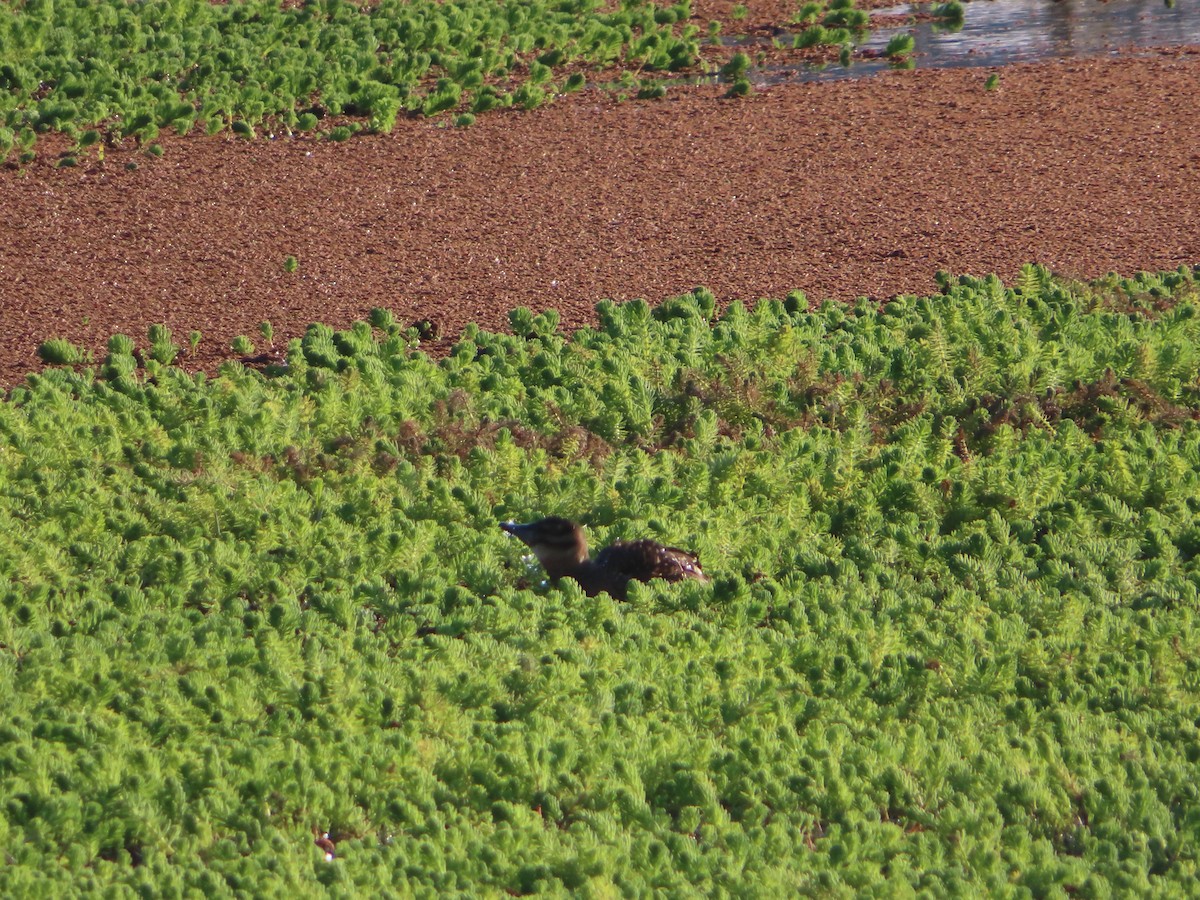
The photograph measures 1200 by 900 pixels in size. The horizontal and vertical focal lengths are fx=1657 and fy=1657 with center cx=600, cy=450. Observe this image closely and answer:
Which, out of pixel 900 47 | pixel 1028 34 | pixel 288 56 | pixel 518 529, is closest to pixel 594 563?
pixel 518 529

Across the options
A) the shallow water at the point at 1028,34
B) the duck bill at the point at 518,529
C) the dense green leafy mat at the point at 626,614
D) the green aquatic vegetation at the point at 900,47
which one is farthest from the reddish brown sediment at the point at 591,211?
the duck bill at the point at 518,529

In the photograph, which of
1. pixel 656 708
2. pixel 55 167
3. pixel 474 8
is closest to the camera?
pixel 656 708

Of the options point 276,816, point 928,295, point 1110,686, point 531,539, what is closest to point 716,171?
point 928,295

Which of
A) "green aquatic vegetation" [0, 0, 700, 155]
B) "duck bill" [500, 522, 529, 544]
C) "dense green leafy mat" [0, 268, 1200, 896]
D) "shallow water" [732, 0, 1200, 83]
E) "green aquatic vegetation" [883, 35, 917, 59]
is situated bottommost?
"dense green leafy mat" [0, 268, 1200, 896]

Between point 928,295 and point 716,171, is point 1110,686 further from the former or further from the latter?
point 716,171

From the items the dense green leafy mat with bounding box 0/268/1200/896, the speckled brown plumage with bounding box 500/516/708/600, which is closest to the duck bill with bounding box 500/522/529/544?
the speckled brown plumage with bounding box 500/516/708/600

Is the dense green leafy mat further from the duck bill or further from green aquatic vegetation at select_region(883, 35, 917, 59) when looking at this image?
green aquatic vegetation at select_region(883, 35, 917, 59)
